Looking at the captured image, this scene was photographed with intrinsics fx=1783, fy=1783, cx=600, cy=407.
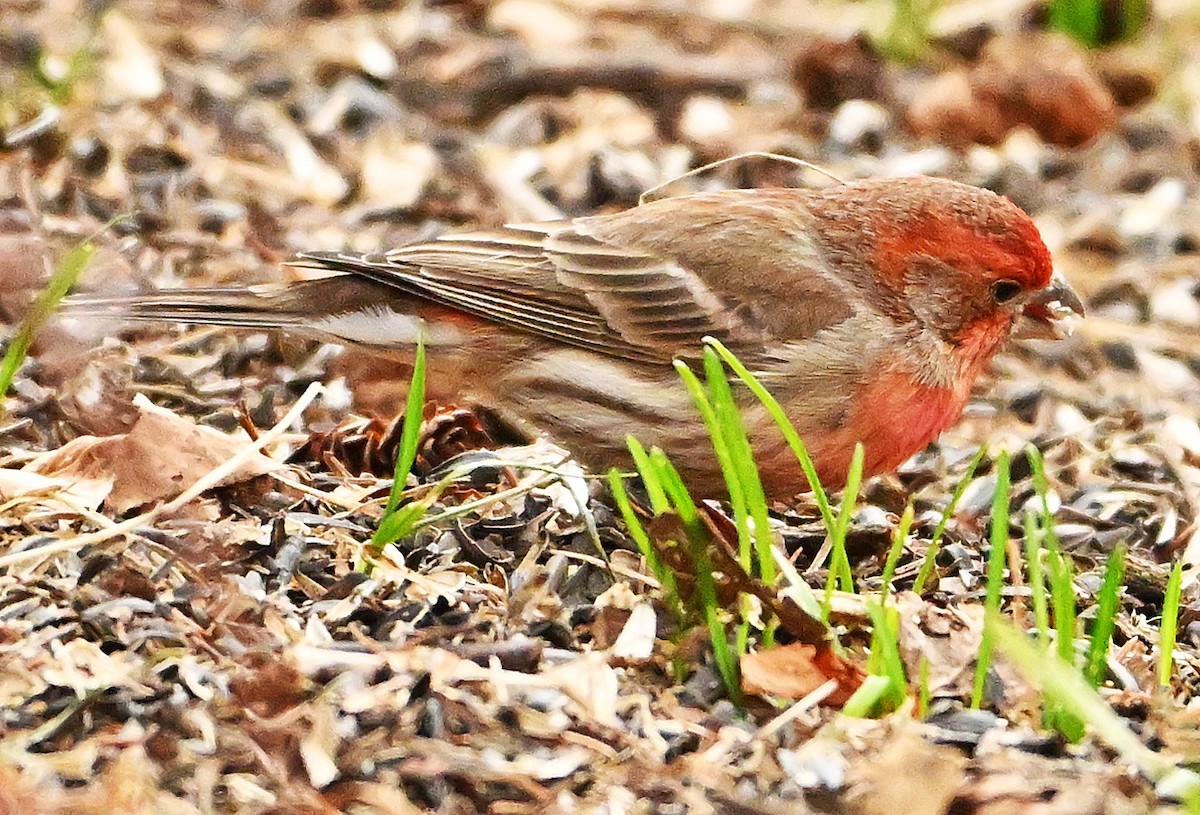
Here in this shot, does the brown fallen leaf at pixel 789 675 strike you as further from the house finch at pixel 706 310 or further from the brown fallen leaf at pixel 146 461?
the brown fallen leaf at pixel 146 461

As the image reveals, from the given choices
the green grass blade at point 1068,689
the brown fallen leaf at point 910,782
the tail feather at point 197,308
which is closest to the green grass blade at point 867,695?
the brown fallen leaf at point 910,782

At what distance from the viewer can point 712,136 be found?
793cm

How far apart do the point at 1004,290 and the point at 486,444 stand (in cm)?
155

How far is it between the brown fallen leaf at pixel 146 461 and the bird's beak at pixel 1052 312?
7.01ft

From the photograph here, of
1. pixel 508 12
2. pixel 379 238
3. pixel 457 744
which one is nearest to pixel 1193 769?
pixel 457 744

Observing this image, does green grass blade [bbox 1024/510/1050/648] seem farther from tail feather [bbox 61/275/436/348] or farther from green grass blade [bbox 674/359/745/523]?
tail feather [bbox 61/275/436/348]

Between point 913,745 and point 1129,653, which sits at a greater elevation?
point 913,745

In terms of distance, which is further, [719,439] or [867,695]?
[719,439]

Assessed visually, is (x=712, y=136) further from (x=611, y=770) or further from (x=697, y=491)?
(x=611, y=770)

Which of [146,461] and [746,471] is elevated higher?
[746,471]

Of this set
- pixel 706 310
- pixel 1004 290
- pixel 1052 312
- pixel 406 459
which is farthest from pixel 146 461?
pixel 1052 312

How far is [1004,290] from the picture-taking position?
4.96 metres

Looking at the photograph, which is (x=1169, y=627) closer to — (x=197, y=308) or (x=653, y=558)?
(x=653, y=558)

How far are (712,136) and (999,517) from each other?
4.54m
